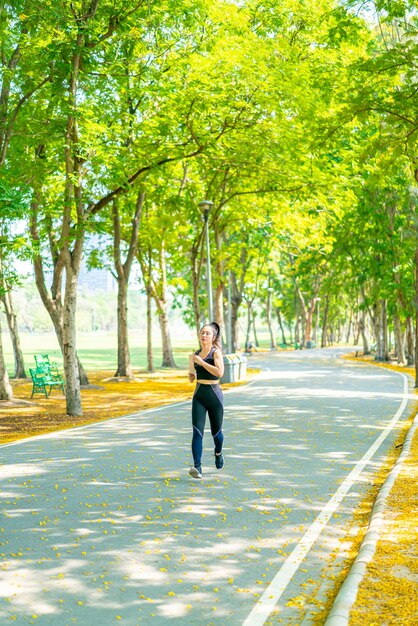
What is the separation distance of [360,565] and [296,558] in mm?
623

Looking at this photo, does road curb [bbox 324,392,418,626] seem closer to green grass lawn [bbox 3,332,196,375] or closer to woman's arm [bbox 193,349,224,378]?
woman's arm [bbox 193,349,224,378]

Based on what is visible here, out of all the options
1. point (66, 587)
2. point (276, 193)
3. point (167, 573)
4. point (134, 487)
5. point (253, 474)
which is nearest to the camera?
point (66, 587)

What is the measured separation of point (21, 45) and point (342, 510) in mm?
13818

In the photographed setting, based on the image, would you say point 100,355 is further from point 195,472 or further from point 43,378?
point 195,472

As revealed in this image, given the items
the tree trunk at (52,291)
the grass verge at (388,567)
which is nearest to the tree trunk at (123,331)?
the tree trunk at (52,291)

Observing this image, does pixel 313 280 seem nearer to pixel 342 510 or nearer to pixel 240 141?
pixel 240 141

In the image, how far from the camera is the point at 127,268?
3100 cm

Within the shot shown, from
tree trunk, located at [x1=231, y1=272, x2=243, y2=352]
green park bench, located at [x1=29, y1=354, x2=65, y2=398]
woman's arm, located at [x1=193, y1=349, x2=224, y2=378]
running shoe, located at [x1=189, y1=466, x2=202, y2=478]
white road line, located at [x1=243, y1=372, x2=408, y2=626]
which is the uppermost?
tree trunk, located at [x1=231, y1=272, x2=243, y2=352]

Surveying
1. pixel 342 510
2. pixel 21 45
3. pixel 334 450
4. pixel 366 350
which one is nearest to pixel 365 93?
pixel 334 450

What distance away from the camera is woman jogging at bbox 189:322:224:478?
9086 mm

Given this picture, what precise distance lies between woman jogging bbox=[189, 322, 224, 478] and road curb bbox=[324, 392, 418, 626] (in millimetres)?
2144

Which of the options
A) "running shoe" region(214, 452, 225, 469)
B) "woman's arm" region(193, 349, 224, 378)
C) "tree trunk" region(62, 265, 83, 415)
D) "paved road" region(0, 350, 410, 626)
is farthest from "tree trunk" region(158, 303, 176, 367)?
"woman's arm" region(193, 349, 224, 378)

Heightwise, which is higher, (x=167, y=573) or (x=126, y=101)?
(x=126, y=101)

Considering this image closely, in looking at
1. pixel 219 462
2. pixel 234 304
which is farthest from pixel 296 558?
pixel 234 304
